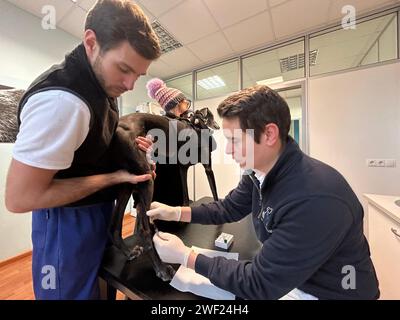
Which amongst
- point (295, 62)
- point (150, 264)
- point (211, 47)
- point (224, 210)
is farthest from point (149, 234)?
point (295, 62)

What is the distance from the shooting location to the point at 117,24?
610 millimetres

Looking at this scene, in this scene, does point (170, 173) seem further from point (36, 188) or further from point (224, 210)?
point (36, 188)

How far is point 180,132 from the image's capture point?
3.60ft

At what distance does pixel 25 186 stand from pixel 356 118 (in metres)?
3.05

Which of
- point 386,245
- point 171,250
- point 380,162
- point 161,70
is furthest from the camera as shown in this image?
point 161,70

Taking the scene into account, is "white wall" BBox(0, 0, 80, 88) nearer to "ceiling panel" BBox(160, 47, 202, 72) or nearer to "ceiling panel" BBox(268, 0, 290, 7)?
"ceiling panel" BBox(160, 47, 202, 72)

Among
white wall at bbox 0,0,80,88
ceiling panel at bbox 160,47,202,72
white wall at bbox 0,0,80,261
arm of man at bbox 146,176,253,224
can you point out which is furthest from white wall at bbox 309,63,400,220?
white wall at bbox 0,0,80,261

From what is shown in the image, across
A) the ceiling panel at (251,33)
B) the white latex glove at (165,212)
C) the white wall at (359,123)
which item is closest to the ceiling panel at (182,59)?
the ceiling panel at (251,33)

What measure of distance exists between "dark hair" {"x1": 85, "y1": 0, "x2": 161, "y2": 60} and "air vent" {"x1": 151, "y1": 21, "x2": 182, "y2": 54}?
207 cm

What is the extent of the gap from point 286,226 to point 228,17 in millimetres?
2544

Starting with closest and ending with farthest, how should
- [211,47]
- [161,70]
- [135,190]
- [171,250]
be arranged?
1. [171,250]
2. [135,190]
3. [211,47]
4. [161,70]

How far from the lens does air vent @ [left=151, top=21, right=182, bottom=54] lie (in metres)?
2.48

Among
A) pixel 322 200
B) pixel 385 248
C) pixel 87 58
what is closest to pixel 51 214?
pixel 87 58
